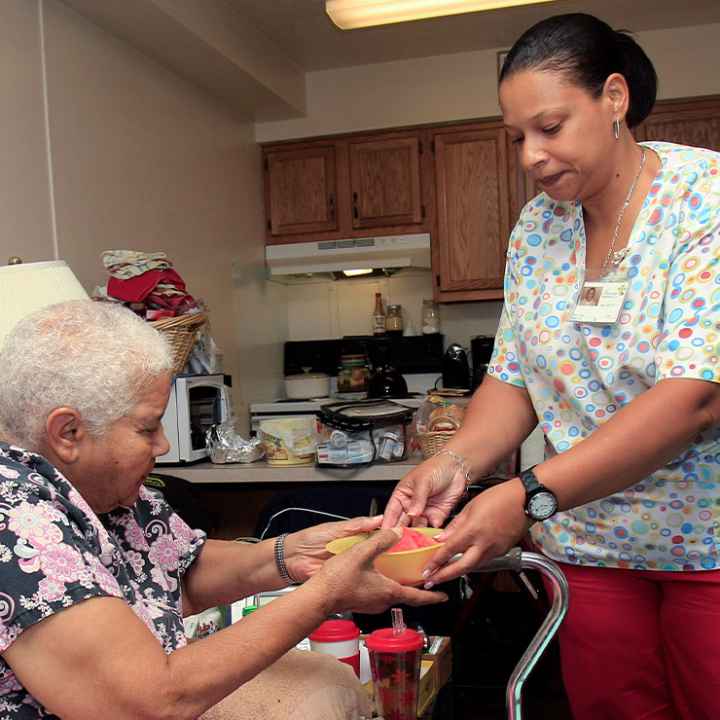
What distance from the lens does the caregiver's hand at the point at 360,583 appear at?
3.84 ft

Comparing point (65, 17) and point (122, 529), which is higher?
point (65, 17)

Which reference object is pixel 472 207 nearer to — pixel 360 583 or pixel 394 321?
pixel 394 321

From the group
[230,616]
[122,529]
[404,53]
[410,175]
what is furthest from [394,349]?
[122,529]

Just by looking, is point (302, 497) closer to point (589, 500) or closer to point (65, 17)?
point (589, 500)

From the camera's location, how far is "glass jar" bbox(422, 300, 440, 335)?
17.6ft

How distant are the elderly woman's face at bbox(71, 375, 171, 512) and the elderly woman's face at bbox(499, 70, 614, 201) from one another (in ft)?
2.08

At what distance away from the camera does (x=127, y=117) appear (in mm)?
3816

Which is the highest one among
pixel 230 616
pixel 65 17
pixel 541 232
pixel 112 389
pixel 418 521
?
pixel 65 17

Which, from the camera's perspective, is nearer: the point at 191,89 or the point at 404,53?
the point at 191,89

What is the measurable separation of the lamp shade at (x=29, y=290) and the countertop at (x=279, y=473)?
50.0 inches

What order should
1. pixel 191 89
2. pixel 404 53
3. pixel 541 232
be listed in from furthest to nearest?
pixel 404 53
pixel 191 89
pixel 541 232

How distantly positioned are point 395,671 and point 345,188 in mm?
4032

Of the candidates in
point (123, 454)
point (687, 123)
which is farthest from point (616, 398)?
point (687, 123)

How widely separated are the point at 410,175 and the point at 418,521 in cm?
389
